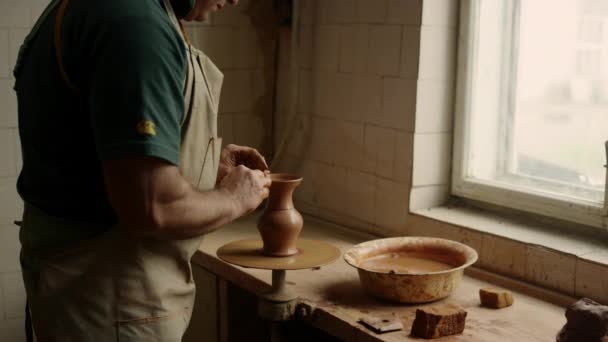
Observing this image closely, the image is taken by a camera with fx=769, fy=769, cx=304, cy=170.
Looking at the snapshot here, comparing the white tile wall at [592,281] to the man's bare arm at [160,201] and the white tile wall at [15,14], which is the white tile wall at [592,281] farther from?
the white tile wall at [15,14]

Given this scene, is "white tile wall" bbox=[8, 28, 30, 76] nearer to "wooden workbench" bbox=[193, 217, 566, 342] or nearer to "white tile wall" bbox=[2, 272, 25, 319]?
"white tile wall" bbox=[2, 272, 25, 319]

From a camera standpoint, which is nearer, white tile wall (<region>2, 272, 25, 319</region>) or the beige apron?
the beige apron

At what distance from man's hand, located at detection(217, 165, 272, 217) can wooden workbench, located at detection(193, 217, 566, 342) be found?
53cm

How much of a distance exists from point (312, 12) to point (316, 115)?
40 cm

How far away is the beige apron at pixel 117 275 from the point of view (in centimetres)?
159

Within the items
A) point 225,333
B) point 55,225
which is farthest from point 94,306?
point 225,333

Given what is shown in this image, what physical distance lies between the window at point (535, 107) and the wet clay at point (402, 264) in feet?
1.34

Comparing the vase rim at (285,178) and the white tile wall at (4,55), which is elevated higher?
the white tile wall at (4,55)

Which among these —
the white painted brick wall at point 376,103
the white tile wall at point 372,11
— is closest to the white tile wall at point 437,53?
the white painted brick wall at point 376,103

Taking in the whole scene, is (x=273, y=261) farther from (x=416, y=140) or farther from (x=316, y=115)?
(x=316, y=115)

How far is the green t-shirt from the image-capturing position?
4.31ft

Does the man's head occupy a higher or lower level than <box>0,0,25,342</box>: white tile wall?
higher

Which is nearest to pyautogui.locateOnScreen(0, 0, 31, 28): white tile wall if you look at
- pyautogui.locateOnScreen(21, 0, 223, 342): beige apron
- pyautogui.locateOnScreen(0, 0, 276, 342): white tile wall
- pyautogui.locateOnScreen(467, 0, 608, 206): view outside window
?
pyautogui.locateOnScreen(0, 0, 276, 342): white tile wall

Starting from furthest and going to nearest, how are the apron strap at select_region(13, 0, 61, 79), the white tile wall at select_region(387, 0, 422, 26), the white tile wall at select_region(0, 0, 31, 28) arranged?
the white tile wall at select_region(0, 0, 31, 28) → the white tile wall at select_region(387, 0, 422, 26) → the apron strap at select_region(13, 0, 61, 79)
